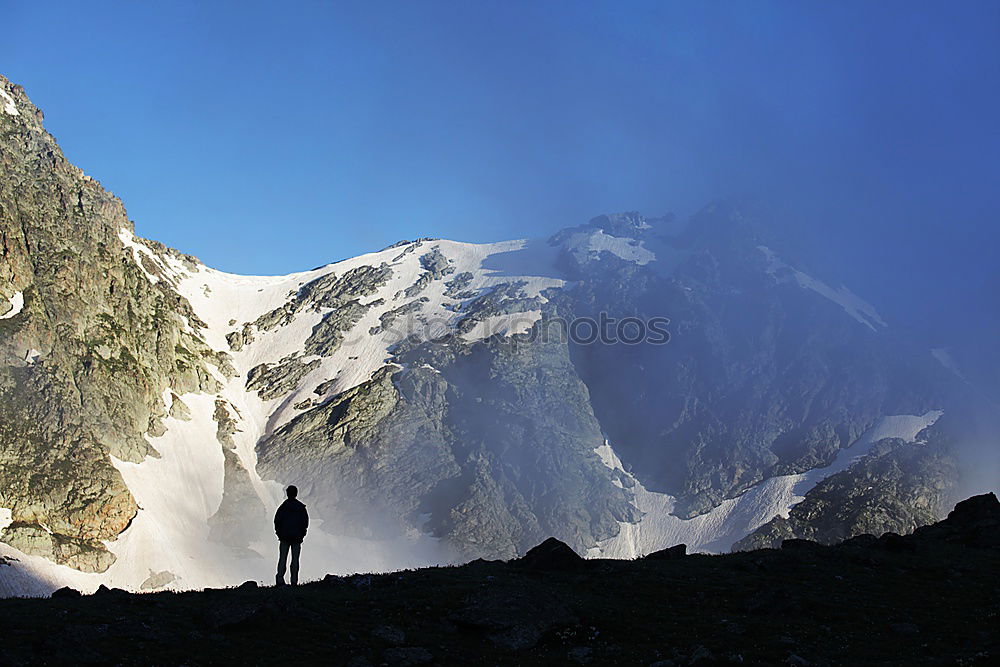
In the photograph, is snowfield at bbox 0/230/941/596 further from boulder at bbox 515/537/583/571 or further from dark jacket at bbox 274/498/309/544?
boulder at bbox 515/537/583/571

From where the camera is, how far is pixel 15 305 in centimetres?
13675

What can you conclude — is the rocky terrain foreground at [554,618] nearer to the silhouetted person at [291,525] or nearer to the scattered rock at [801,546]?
the silhouetted person at [291,525]

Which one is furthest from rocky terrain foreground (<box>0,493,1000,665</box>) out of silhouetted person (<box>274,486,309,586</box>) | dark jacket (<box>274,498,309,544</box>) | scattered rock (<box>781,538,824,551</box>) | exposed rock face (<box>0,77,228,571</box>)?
exposed rock face (<box>0,77,228,571</box>)

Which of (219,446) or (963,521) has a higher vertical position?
(219,446)

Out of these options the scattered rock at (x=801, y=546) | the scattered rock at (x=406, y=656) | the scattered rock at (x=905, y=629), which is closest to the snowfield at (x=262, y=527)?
the scattered rock at (x=406, y=656)

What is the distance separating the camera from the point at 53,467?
119m

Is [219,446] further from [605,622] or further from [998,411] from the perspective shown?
[998,411]

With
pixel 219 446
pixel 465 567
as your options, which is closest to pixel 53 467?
pixel 219 446

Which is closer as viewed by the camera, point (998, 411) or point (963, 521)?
point (963, 521)

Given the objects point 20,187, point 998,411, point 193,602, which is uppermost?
point 20,187

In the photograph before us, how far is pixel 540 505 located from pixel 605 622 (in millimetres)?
146073

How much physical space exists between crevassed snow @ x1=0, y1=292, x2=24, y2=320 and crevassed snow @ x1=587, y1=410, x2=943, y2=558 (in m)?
128

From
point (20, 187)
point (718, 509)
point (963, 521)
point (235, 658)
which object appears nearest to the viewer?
point (235, 658)

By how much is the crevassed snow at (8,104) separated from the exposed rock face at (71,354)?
57.4 inches
